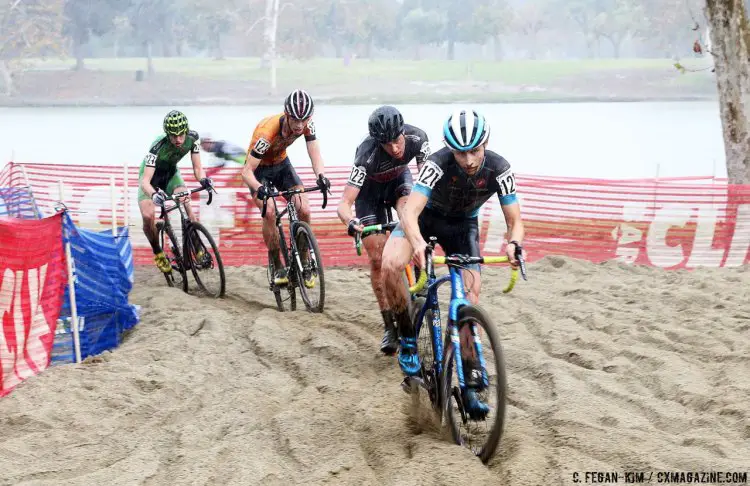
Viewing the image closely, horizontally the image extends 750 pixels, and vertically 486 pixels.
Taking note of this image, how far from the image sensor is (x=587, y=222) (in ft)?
41.1

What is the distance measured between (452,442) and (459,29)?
45.1 meters

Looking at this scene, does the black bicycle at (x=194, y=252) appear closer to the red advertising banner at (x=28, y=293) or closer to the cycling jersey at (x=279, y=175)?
the cycling jersey at (x=279, y=175)

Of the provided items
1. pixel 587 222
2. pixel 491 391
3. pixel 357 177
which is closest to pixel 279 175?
pixel 357 177

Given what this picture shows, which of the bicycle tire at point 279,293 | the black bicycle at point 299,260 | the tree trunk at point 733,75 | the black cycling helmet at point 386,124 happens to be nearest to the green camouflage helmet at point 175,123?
the black bicycle at point 299,260

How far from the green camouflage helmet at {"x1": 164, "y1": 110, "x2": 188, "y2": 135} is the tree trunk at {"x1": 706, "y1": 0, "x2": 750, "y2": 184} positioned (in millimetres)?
8649

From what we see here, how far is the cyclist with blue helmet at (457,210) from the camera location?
5.08m

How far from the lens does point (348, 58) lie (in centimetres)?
4691

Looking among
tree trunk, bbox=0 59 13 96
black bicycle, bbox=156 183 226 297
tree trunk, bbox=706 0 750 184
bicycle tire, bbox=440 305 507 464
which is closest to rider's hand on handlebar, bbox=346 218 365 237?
bicycle tire, bbox=440 305 507 464

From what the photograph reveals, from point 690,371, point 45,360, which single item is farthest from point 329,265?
point 690,371

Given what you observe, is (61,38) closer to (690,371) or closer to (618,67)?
(618,67)

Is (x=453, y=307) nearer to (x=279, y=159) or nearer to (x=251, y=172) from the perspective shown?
(x=251, y=172)

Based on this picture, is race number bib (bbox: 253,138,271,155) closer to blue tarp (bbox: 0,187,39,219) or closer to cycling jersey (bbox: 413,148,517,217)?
cycling jersey (bbox: 413,148,517,217)

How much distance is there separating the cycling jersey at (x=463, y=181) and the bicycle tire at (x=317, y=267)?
2.69m

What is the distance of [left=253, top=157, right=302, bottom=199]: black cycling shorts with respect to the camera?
359 inches
